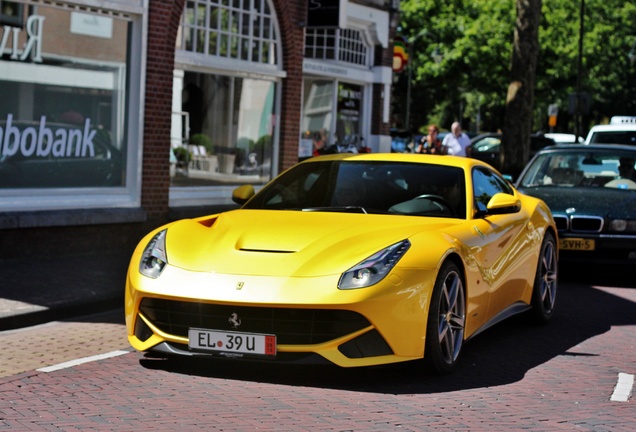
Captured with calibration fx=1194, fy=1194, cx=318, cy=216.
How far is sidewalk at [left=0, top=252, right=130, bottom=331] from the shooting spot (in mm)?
9375

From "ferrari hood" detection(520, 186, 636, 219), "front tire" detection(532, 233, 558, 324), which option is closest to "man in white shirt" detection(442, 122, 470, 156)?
"ferrari hood" detection(520, 186, 636, 219)

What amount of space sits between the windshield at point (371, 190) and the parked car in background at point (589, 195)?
4707 millimetres

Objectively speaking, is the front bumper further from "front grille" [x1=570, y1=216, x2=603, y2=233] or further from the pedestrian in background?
the pedestrian in background

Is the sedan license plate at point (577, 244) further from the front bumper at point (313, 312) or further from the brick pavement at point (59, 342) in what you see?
the front bumper at point (313, 312)

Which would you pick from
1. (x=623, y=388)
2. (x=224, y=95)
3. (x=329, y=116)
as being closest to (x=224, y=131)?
(x=224, y=95)

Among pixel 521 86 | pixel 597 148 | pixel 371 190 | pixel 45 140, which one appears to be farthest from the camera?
pixel 521 86

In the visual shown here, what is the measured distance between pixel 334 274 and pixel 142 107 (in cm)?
912

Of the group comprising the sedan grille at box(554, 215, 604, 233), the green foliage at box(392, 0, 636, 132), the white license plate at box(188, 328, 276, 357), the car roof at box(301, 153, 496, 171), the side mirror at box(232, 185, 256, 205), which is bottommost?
the white license plate at box(188, 328, 276, 357)

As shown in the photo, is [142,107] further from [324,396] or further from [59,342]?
[324,396]

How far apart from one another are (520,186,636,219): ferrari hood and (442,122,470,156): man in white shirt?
8363 millimetres

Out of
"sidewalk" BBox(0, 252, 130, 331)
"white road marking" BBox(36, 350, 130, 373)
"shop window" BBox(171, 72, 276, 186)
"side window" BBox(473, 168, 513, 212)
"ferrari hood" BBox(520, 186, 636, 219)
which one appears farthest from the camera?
"shop window" BBox(171, 72, 276, 186)

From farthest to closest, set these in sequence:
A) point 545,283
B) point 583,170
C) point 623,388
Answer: point 583,170, point 545,283, point 623,388

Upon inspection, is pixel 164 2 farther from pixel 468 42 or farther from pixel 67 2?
pixel 468 42

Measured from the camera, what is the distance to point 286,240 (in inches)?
278
